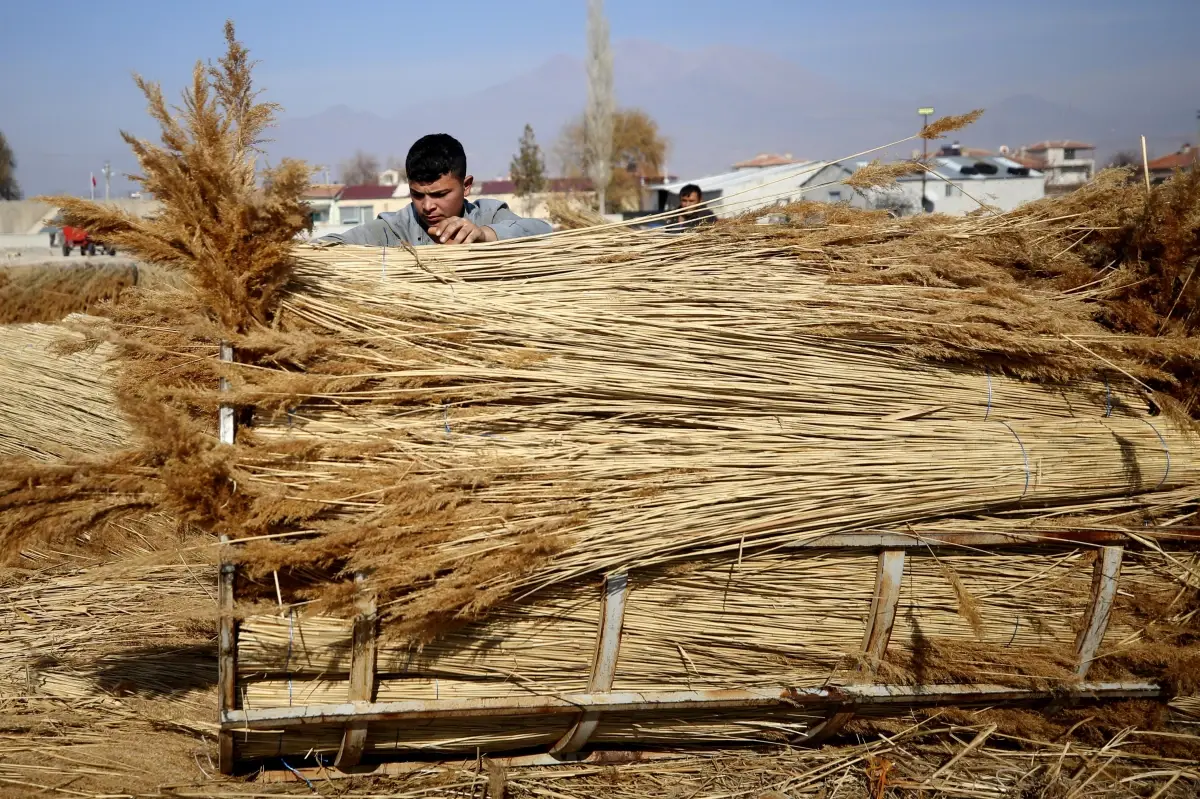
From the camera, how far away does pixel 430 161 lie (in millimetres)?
3359

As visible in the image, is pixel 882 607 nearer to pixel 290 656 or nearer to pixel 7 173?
pixel 290 656

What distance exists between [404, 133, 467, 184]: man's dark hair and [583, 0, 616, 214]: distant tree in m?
32.6

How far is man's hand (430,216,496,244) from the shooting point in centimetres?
304

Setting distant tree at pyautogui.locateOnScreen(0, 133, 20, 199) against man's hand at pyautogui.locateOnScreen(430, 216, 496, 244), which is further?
distant tree at pyautogui.locateOnScreen(0, 133, 20, 199)

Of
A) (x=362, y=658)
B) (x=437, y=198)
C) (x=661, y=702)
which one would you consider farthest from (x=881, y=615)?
(x=437, y=198)

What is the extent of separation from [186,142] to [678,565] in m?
1.59

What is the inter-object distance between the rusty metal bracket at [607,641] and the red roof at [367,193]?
1920 inches

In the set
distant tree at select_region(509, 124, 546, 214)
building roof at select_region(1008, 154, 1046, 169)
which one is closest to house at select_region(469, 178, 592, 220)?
distant tree at select_region(509, 124, 546, 214)

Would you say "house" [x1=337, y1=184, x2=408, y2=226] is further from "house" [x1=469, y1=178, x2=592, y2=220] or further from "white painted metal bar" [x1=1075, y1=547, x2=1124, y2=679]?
"white painted metal bar" [x1=1075, y1=547, x2=1124, y2=679]

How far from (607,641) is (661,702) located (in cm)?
27

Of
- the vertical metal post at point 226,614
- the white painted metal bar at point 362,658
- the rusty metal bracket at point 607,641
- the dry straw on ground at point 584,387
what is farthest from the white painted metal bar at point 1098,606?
the vertical metal post at point 226,614

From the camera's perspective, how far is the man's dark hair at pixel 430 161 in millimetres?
3355

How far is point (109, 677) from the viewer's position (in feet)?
9.87

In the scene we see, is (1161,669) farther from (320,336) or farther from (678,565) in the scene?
(320,336)
